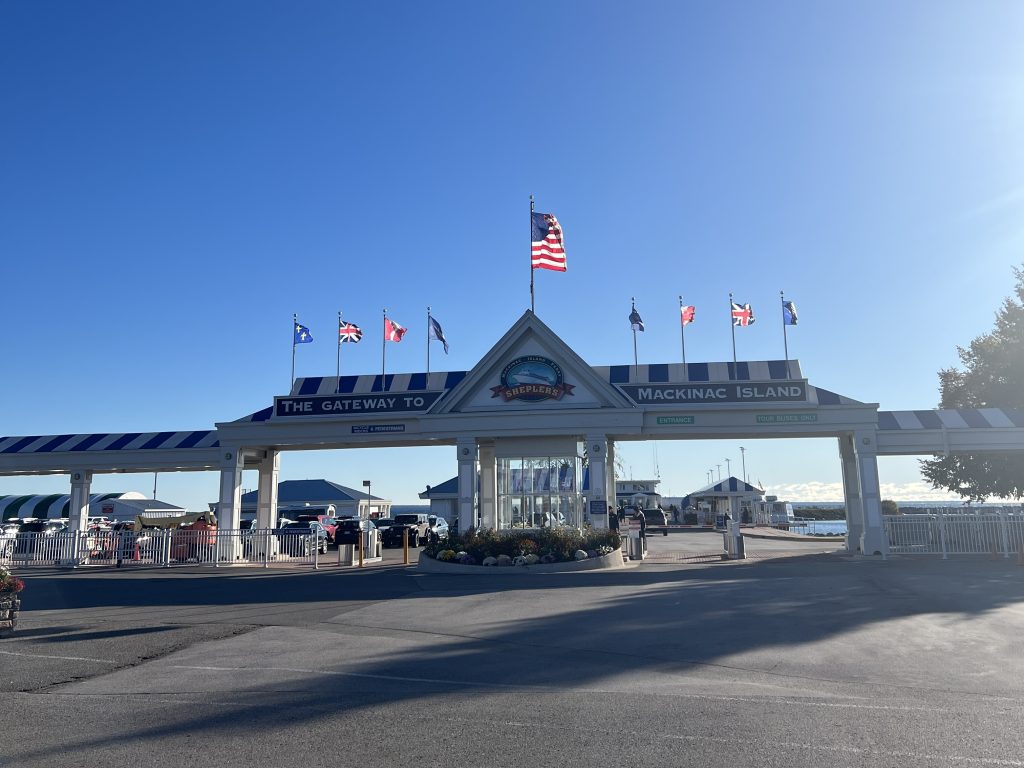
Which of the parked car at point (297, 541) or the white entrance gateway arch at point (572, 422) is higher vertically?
the white entrance gateway arch at point (572, 422)

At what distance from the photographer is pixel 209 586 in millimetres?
20969

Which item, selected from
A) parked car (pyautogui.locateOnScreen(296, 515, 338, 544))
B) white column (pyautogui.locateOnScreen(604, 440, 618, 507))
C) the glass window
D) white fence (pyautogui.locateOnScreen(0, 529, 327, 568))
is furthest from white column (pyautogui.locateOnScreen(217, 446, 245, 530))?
white column (pyautogui.locateOnScreen(604, 440, 618, 507))

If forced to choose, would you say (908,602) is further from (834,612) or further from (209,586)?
(209,586)

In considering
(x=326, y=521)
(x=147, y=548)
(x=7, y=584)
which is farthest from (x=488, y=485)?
(x=7, y=584)

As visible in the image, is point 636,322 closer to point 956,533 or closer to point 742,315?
point 742,315

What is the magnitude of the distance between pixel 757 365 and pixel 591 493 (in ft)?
27.3

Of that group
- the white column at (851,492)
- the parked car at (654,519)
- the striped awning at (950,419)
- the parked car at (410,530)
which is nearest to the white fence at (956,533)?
the white column at (851,492)

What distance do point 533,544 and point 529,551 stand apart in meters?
0.27

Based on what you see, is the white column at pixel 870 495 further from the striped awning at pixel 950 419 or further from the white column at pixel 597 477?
the white column at pixel 597 477

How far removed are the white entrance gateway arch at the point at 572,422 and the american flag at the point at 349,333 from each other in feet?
12.0

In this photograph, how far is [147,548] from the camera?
29.8m

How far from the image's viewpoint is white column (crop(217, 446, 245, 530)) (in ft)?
102

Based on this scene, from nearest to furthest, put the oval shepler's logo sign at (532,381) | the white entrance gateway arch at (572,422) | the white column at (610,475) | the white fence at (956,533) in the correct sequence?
the white fence at (956,533)
the white entrance gateway arch at (572,422)
the oval shepler's logo sign at (532,381)
the white column at (610,475)

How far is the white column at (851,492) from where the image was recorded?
29.2 metres
